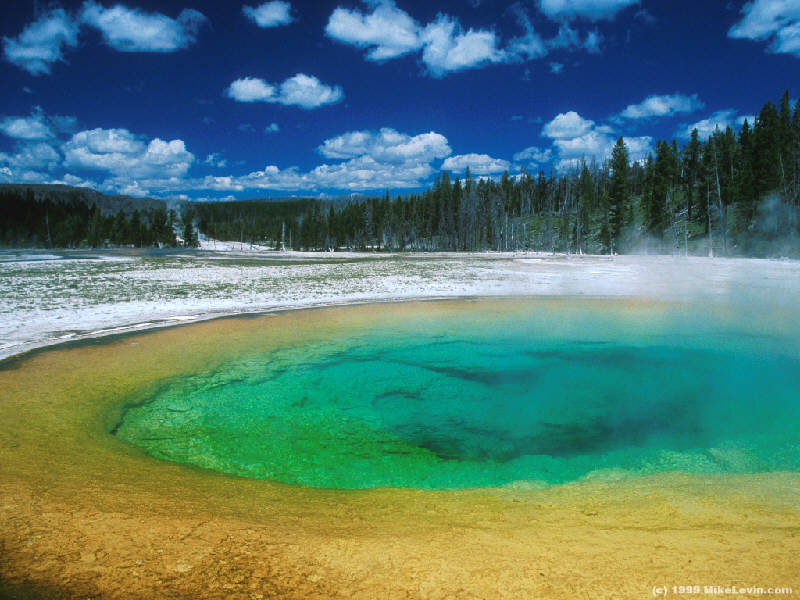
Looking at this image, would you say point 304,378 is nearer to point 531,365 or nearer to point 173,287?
point 531,365

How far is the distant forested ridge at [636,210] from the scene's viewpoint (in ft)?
172

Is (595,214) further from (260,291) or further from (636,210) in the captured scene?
(260,291)

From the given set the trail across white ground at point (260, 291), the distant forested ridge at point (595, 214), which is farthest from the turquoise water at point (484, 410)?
the distant forested ridge at point (595, 214)

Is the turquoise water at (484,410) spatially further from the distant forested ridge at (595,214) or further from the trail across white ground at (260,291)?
the distant forested ridge at (595,214)

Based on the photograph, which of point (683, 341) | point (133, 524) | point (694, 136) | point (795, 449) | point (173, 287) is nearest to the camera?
point (133, 524)

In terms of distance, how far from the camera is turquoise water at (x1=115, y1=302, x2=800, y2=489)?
6289mm

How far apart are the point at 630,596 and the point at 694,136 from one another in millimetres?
90101

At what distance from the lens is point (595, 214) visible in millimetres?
99312

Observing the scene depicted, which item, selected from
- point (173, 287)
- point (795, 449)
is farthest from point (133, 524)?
point (173, 287)

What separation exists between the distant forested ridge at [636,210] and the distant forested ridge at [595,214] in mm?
194

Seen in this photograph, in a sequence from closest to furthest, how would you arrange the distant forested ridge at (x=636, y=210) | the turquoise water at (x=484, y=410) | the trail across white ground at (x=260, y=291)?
the turquoise water at (x=484, y=410) → the trail across white ground at (x=260, y=291) → the distant forested ridge at (x=636, y=210)

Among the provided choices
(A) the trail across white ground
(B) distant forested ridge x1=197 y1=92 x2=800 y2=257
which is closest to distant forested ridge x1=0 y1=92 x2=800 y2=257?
(B) distant forested ridge x1=197 y1=92 x2=800 y2=257

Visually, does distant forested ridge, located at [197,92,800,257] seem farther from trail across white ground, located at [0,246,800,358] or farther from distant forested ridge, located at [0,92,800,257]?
trail across white ground, located at [0,246,800,358]

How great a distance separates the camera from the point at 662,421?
7.85 metres
